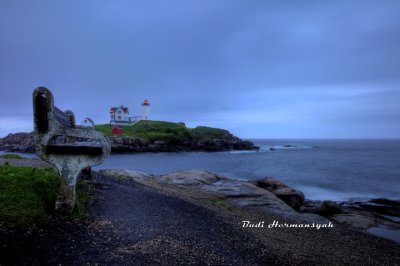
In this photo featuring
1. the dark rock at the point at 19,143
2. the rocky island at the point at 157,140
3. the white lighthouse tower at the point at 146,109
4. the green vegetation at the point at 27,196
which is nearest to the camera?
the green vegetation at the point at 27,196

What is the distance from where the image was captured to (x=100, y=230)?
276 inches

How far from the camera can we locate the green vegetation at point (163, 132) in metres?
93.4

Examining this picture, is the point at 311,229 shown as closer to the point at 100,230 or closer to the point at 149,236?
the point at 149,236

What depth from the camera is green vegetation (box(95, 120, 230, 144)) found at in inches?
3676

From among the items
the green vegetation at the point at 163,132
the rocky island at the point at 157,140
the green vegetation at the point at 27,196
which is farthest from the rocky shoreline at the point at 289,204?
the green vegetation at the point at 163,132

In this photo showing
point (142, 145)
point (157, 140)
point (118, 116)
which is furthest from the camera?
point (118, 116)

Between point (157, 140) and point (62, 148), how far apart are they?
84978 millimetres

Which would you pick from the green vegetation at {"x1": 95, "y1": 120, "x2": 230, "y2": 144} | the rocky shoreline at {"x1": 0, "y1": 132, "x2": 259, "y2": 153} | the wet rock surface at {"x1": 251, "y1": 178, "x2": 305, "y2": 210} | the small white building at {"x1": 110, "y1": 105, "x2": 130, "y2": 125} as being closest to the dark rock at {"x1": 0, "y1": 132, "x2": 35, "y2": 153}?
the rocky shoreline at {"x1": 0, "y1": 132, "x2": 259, "y2": 153}

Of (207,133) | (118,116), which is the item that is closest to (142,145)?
(118,116)

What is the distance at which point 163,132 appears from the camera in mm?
100625

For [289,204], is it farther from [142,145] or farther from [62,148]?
[142,145]

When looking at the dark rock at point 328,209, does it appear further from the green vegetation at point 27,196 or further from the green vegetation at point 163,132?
the green vegetation at point 163,132

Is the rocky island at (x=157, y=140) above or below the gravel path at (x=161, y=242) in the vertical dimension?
above

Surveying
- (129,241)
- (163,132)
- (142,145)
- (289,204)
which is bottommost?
(289,204)
